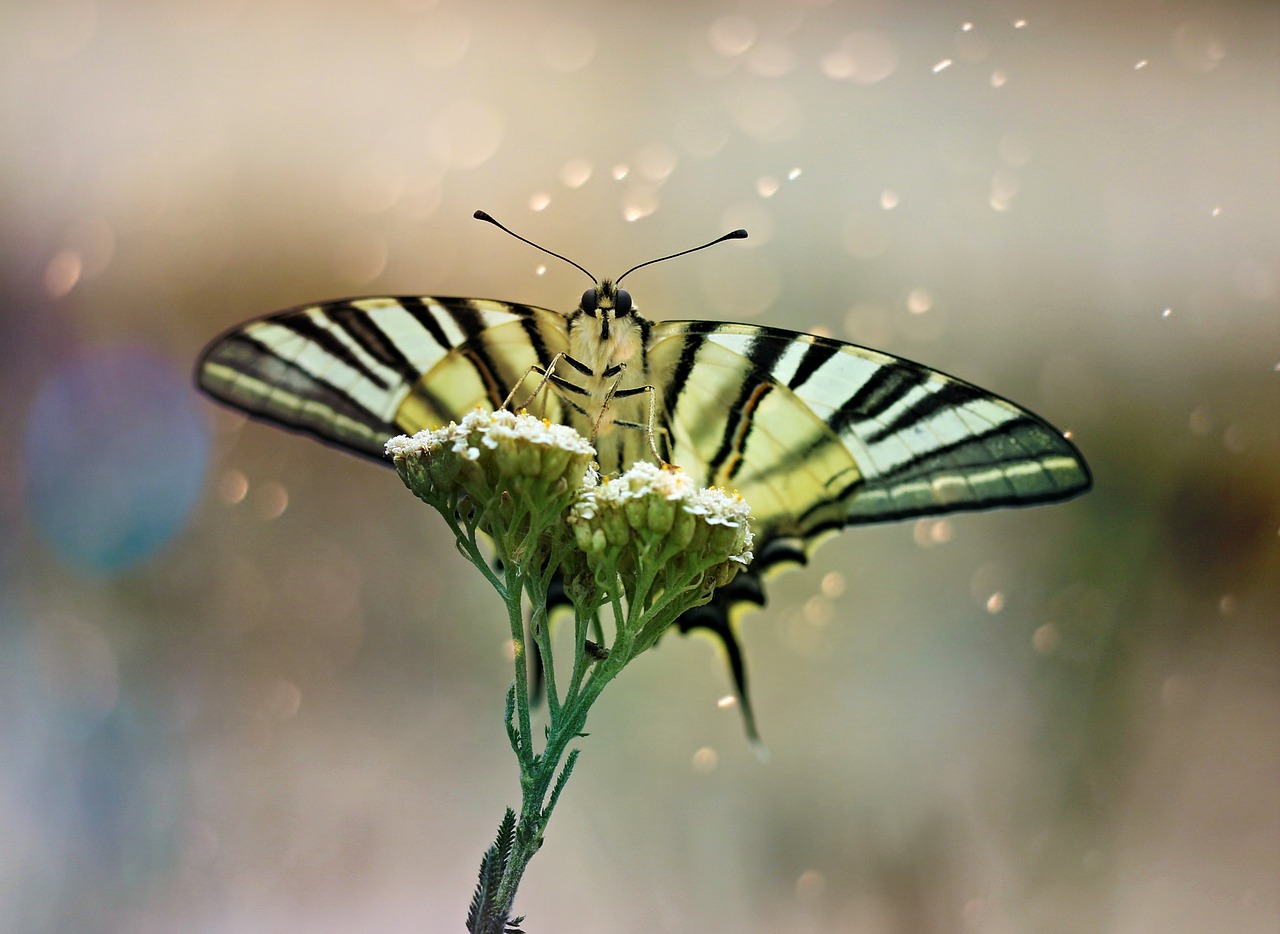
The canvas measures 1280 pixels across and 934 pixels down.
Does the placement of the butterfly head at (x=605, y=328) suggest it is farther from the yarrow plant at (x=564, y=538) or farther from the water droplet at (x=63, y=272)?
the water droplet at (x=63, y=272)

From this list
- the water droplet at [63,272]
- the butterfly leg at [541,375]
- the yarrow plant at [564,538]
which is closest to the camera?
the yarrow plant at [564,538]

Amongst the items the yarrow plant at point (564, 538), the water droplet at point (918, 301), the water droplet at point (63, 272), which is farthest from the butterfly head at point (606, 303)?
the water droplet at point (63, 272)

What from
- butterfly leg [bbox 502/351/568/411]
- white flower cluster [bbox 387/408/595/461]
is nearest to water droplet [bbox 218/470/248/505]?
butterfly leg [bbox 502/351/568/411]

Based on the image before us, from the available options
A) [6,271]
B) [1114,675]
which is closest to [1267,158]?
[1114,675]

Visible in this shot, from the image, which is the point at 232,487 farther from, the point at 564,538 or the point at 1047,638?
the point at 1047,638

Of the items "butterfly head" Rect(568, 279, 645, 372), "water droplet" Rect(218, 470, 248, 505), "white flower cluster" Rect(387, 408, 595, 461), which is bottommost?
"white flower cluster" Rect(387, 408, 595, 461)

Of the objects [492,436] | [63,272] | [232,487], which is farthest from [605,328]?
[63,272]

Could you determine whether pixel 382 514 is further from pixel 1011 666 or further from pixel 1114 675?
pixel 1114 675

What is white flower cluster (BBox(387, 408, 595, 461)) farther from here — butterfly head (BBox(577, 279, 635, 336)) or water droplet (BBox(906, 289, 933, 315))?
water droplet (BBox(906, 289, 933, 315))
